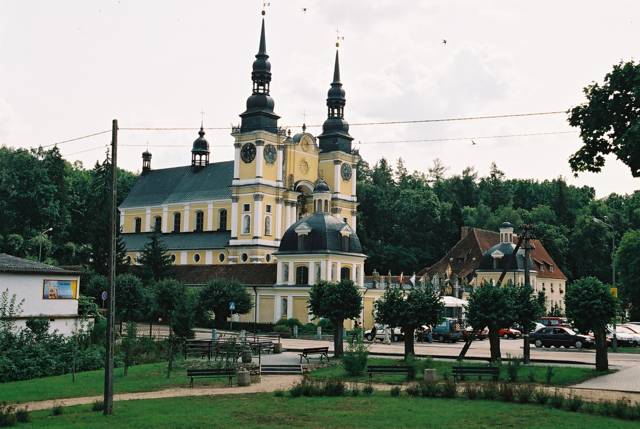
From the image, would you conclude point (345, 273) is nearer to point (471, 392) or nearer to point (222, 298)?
point (222, 298)

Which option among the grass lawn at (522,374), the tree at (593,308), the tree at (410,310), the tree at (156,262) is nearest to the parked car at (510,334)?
the tree at (410,310)

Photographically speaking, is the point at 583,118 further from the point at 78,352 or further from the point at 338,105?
the point at 338,105

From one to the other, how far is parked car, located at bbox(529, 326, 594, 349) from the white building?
26.8 meters

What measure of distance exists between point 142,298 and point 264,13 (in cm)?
4052

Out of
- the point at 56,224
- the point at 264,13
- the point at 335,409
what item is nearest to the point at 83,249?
the point at 56,224

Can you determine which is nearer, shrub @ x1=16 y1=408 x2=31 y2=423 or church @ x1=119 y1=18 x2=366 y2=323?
shrub @ x1=16 y1=408 x2=31 y2=423

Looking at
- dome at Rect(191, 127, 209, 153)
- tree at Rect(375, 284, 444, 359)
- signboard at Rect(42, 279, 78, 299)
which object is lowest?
tree at Rect(375, 284, 444, 359)

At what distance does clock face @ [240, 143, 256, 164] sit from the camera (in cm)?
8147

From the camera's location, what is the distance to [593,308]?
3153 centimetres

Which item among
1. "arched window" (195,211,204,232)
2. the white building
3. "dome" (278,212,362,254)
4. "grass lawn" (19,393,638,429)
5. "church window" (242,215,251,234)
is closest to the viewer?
"grass lawn" (19,393,638,429)

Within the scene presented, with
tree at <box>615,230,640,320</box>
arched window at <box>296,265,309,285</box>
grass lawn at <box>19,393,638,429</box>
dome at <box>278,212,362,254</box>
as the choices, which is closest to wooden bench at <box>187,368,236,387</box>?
grass lawn at <box>19,393,638,429</box>

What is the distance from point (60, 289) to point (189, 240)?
159 ft

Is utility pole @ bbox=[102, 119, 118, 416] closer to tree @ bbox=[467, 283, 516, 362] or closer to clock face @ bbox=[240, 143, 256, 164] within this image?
tree @ bbox=[467, 283, 516, 362]

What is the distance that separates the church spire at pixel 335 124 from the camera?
8888 centimetres
